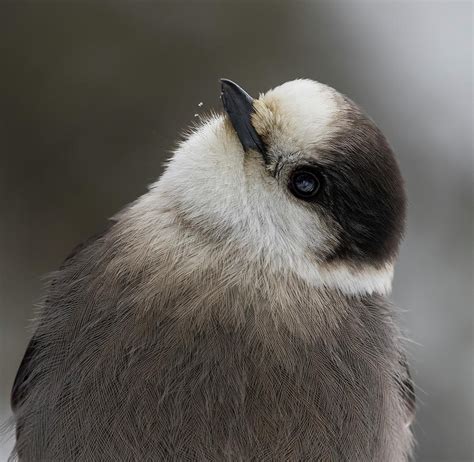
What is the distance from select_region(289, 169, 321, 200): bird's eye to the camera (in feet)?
5.91

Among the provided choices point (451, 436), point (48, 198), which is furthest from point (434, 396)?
point (48, 198)

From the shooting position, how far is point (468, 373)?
16.5 ft

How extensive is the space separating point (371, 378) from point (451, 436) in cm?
321

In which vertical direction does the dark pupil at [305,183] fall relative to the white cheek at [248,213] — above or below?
above

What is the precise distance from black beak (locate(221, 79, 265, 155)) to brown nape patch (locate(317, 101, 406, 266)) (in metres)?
0.16

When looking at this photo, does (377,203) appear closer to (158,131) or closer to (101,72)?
(158,131)

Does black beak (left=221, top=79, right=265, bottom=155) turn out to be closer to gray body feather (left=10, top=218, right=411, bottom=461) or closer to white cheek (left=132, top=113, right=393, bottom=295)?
white cheek (left=132, top=113, right=393, bottom=295)

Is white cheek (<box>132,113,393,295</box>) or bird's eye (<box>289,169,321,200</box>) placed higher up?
bird's eye (<box>289,169,321,200</box>)

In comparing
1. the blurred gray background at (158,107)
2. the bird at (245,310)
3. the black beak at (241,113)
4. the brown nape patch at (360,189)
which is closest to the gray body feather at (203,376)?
the bird at (245,310)

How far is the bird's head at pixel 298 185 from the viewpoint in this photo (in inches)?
70.7

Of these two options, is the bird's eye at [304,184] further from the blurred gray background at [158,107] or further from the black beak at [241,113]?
the blurred gray background at [158,107]

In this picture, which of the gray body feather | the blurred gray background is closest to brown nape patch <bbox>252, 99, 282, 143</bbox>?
the gray body feather

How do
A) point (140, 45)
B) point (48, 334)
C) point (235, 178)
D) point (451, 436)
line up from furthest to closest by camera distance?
point (140, 45) < point (451, 436) < point (48, 334) < point (235, 178)

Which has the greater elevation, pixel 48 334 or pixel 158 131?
pixel 48 334
